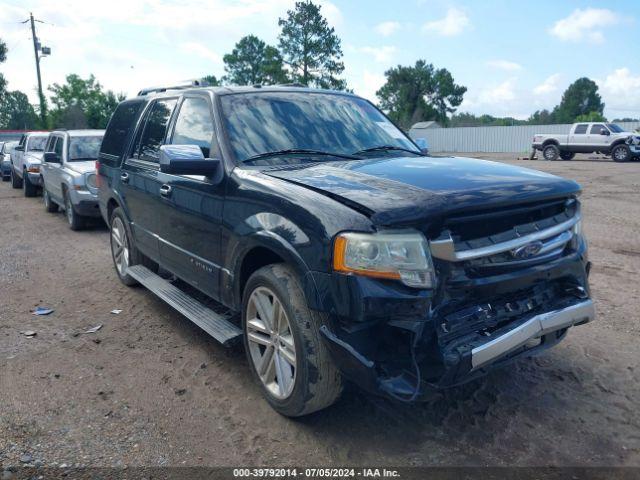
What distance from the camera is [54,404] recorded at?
140 inches

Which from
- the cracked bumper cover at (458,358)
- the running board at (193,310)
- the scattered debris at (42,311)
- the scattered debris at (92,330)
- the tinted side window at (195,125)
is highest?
the tinted side window at (195,125)

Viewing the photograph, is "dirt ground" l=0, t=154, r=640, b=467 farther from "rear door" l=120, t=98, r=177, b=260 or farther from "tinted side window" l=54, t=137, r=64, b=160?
"tinted side window" l=54, t=137, r=64, b=160

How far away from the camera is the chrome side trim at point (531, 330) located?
8.73ft

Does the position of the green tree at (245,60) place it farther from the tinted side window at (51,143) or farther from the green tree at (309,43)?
the tinted side window at (51,143)

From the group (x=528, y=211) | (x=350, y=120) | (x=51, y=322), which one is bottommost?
(x=51, y=322)

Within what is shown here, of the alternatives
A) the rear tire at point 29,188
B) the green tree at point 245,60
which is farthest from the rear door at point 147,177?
the green tree at point 245,60

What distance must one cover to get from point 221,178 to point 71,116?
231 feet

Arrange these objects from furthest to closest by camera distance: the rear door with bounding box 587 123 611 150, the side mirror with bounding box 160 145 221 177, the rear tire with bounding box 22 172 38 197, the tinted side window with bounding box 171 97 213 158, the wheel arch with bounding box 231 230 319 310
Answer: the rear door with bounding box 587 123 611 150 → the rear tire with bounding box 22 172 38 197 → the tinted side window with bounding box 171 97 213 158 → the side mirror with bounding box 160 145 221 177 → the wheel arch with bounding box 231 230 319 310

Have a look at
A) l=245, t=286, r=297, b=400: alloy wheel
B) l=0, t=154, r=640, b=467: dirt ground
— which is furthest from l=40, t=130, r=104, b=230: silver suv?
l=245, t=286, r=297, b=400: alloy wheel

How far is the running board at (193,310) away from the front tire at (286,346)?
0.17 m

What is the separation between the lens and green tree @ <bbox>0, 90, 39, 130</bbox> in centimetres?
9951

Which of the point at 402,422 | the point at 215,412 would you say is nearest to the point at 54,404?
the point at 215,412

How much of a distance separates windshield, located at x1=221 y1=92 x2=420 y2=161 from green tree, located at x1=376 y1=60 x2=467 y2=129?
79.8 metres

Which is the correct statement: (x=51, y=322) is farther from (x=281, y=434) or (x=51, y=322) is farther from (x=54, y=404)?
(x=281, y=434)
